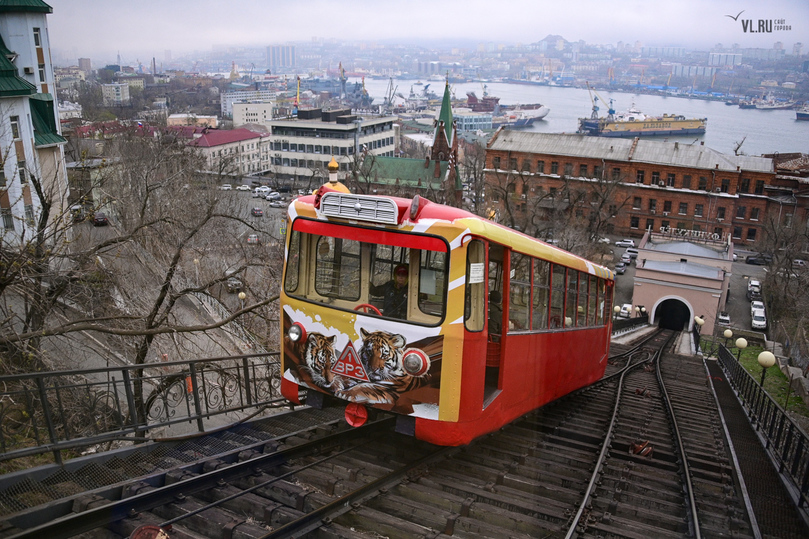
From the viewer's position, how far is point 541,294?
8.70 m

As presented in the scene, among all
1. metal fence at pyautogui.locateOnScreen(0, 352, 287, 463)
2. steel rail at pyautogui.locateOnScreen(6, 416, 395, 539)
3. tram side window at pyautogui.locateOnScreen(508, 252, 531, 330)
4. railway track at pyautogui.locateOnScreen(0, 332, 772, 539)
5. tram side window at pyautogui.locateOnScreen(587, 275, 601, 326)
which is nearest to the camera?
steel rail at pyautogui.locateOnScreen(6, 416, 395, 539)

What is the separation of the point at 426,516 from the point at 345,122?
8262cm

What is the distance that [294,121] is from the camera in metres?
84.8

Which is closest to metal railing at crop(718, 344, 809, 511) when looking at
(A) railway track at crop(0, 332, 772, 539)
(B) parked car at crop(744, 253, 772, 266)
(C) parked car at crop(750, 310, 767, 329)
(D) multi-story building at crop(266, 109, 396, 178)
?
(A) railway track at crop(0, 332, 772, 539)

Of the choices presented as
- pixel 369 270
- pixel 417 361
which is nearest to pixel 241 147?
pixel 369 270

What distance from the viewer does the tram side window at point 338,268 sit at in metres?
7.14

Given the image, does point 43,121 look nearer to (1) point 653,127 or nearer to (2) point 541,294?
(2) point 541,294

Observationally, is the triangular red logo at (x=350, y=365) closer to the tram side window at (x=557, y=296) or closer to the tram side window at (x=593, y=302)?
the tram side window at (x=557, y=296)

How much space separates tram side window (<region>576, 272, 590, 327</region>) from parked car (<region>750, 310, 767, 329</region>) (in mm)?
39070

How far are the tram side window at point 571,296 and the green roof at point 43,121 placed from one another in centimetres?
2559

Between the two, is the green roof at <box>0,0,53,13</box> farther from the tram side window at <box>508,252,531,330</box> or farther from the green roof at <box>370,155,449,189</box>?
the green roof at <box>370,155,449,189</box>

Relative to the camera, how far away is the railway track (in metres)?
5.45

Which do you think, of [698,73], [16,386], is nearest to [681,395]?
[16,386]

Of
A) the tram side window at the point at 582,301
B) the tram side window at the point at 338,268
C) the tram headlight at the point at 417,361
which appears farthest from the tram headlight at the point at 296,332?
the tram side window at the point at 582,301
